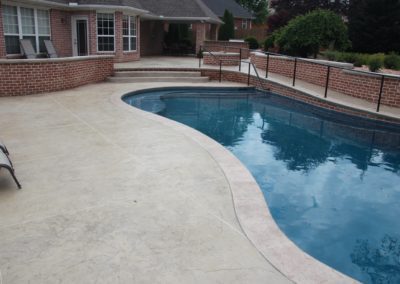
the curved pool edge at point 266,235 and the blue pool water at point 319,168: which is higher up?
the curved pool edge at point 266,235

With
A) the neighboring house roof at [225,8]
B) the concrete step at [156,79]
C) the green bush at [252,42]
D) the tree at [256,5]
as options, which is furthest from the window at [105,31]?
the tree at [256,5]

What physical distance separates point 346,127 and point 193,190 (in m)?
6.57

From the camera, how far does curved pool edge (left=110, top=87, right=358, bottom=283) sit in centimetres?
327

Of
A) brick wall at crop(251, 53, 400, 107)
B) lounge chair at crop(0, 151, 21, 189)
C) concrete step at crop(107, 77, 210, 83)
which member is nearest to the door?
concrete step at crop(107, 77, 210, 83)

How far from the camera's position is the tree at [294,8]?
33.7 metres

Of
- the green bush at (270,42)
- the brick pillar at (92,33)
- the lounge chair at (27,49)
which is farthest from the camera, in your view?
the green bush at (270,42)

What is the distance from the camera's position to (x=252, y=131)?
9344mm

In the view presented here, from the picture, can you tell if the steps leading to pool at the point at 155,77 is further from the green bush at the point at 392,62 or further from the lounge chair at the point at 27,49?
the green bush at the point at 392,62

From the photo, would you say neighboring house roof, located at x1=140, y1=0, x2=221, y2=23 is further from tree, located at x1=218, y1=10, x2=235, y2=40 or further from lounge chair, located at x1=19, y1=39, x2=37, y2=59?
lounge chair, located at x1=19, y1=39, x2=37, y2=59

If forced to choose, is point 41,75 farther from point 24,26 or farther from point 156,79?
point 24,26

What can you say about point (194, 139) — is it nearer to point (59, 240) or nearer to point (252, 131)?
point (252, 131)

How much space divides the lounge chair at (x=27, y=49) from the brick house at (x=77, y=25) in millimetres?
272

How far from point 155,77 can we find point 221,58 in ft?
13.4

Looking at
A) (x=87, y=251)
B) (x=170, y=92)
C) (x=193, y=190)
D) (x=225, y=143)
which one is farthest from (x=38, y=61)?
(x=87, y=251)
